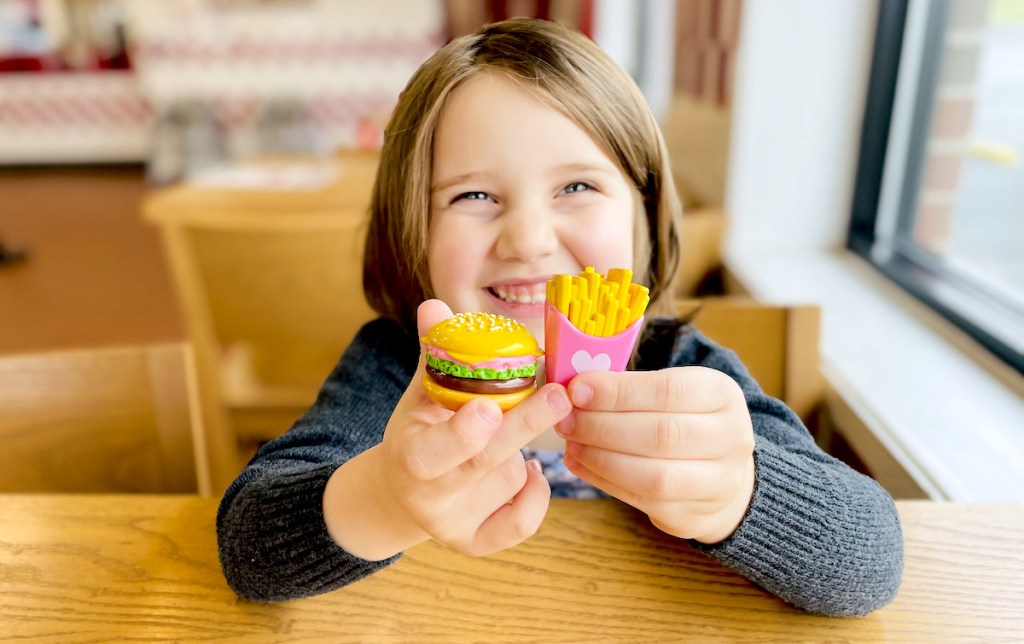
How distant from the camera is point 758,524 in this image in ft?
1.83

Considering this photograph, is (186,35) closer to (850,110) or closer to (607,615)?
(850,110)

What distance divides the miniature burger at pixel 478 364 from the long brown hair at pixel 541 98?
Result: 0.90 ft

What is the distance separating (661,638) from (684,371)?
0.21 metres

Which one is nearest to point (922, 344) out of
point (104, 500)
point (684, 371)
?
point (684, 371)

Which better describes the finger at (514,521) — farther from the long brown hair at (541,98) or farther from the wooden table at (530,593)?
the long brown hair at (541,98)

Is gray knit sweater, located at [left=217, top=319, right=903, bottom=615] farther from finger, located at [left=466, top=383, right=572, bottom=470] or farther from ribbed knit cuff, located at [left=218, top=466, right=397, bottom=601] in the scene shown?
finger, located at [left=466, top=383, right=572, bottom=470]

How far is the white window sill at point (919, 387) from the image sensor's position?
861mm

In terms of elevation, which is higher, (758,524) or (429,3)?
(429,3)

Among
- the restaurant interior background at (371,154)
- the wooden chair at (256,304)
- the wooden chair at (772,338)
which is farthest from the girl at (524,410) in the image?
the wooden chair at (256,304)

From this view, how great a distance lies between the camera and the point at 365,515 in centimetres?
54

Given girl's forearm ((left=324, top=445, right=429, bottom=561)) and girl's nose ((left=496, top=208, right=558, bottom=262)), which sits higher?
girl's nose ((left=496, top=208, right=558, bottom=262))

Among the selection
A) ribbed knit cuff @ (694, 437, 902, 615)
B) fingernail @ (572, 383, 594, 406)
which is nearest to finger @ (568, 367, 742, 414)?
fingernail @ (572, 383, 594, 406)

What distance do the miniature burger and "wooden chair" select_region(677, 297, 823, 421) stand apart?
2.00 ft

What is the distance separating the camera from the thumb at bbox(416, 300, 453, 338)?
0.47m
